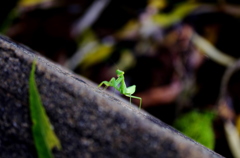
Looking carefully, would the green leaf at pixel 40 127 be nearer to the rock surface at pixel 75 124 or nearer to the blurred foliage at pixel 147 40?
the rock surface at pixel 75 124

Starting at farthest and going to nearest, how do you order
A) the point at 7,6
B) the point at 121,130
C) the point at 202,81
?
the point at 7,6 < the point at 202,81 < the point at 121,130

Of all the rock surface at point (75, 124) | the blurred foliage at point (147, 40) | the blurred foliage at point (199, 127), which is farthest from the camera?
the blurred foliage at point (147, 40)

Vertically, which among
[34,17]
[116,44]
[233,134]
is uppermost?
[34,17]

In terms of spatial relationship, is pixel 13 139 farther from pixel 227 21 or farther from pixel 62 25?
pixel 227 21

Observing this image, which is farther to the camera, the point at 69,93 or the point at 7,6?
the point at 7,6

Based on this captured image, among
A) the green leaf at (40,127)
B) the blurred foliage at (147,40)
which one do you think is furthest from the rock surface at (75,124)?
the blurred foliage at (147,40)

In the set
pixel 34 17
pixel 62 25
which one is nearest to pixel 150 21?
pixel 62 25

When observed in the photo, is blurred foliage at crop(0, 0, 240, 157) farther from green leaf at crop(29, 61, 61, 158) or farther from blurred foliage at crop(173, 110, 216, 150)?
green leaf at crop(29, 61, 61, 158)
